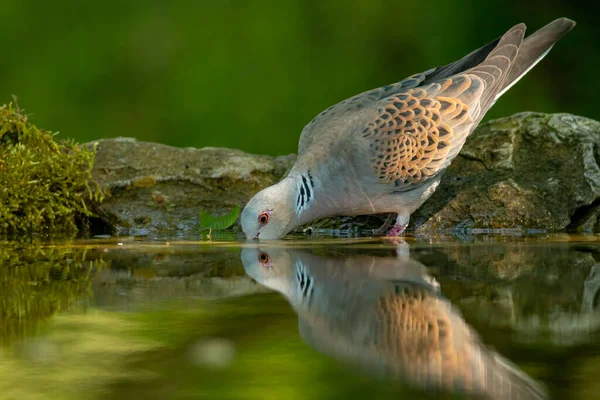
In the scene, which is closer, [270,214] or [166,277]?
[166,277]

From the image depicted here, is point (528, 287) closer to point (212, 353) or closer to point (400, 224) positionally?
point (212, 353)

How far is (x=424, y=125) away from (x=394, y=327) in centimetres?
284

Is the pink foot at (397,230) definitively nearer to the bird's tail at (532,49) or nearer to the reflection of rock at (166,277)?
the bird's tail at (532,49)

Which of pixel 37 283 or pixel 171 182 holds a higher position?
pixel 171 182

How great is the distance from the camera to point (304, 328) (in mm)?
1473

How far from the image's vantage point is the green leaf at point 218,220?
456 cm

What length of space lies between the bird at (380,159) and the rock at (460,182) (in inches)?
12.8

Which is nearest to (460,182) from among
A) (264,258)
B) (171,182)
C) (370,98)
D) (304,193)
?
(370,98)

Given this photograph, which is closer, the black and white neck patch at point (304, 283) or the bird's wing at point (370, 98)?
the black and white neck patch at point (304, 283)

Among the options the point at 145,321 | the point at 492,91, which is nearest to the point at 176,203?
the point at 492,91

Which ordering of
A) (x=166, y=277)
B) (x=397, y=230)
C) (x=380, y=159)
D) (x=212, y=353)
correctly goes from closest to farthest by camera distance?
(x=212, y=353) < (x=166, y=277) < (x=380, y=159) < (x=397, y=230)

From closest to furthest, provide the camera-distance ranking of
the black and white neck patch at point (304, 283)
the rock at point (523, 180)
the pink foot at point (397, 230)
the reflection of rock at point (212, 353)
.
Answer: the reflection of rock at point (212, 353), the black and white neck patch at point (304, 283), the pink foot at point (397, 230), the rock at point (523, 180)

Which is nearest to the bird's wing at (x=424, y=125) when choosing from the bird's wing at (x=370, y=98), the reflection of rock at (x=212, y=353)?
the bird's wing at (x=370, y=98)

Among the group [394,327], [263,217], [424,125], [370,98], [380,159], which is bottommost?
[394,327]
